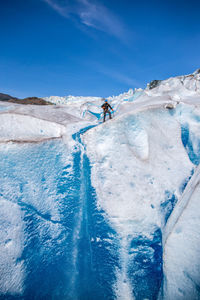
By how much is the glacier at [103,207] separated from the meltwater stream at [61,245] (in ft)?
0.04

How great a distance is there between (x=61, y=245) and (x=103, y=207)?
96 cm

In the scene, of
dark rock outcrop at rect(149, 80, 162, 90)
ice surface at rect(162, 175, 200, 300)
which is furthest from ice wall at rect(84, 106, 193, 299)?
dark rock outcrop at rect(149, 80, 162, 90)

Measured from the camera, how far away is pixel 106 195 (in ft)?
9.95

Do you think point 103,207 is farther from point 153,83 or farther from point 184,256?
point 153,83

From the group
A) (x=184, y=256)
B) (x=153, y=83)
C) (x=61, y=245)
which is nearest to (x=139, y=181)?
(x=184, y=256)

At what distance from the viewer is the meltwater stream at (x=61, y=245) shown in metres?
1.99

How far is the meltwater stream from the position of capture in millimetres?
1991

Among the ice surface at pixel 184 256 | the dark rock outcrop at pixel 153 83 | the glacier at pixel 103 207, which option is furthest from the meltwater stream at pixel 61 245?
the dark rock outcrop at pixel 153 83

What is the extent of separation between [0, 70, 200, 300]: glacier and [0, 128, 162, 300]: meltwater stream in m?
0.01

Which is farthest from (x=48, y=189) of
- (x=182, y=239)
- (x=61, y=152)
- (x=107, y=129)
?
(x=182, y=239)

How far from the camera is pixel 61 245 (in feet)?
7.88

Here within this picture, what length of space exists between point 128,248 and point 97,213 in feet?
2.55

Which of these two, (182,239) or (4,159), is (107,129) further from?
(182,239)

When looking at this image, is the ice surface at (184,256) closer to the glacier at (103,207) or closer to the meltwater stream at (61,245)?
the glacier at (103,207)
